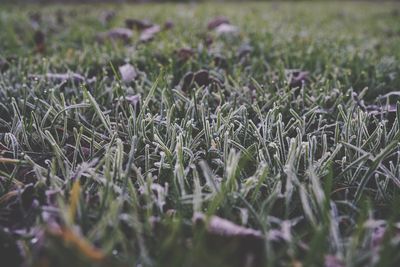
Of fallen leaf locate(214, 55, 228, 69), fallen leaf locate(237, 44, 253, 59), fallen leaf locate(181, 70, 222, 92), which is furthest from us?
fallen leaf locate(237, 44, 253, 59)

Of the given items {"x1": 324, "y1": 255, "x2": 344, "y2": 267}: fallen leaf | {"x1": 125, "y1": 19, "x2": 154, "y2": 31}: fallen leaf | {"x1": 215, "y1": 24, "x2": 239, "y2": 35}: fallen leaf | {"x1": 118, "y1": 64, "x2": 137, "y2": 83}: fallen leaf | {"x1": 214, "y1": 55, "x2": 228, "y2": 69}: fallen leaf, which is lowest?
{"x1": 324, "y1": 255, "x2": 344, "y2": 267}: fallen leaf

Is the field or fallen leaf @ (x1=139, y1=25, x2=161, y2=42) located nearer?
the field

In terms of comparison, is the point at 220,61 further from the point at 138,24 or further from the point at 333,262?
the point at 333,262

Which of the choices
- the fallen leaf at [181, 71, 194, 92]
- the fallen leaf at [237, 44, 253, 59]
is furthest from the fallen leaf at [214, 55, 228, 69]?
the fallen leaf at [181, 71, 194, 92]

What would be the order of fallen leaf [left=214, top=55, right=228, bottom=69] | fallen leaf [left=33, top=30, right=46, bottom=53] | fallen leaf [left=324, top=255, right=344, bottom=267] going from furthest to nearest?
fallen leaf [left=33, top=30, right=46, bottom=53]
fallen leaf [left=214, top=55, right=228, bottom=69]
fallen leaf [left=324, top=255, right=344, bottom=267]

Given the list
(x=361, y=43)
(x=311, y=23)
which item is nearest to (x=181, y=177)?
(x=361, y=43)

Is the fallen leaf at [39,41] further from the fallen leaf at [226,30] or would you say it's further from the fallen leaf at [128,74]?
the fallen leaf at [226,30]

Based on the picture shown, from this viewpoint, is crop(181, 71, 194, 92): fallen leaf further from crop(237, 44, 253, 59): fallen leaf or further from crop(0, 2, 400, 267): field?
crop(237, 44, 253, 59): fallen leaf
